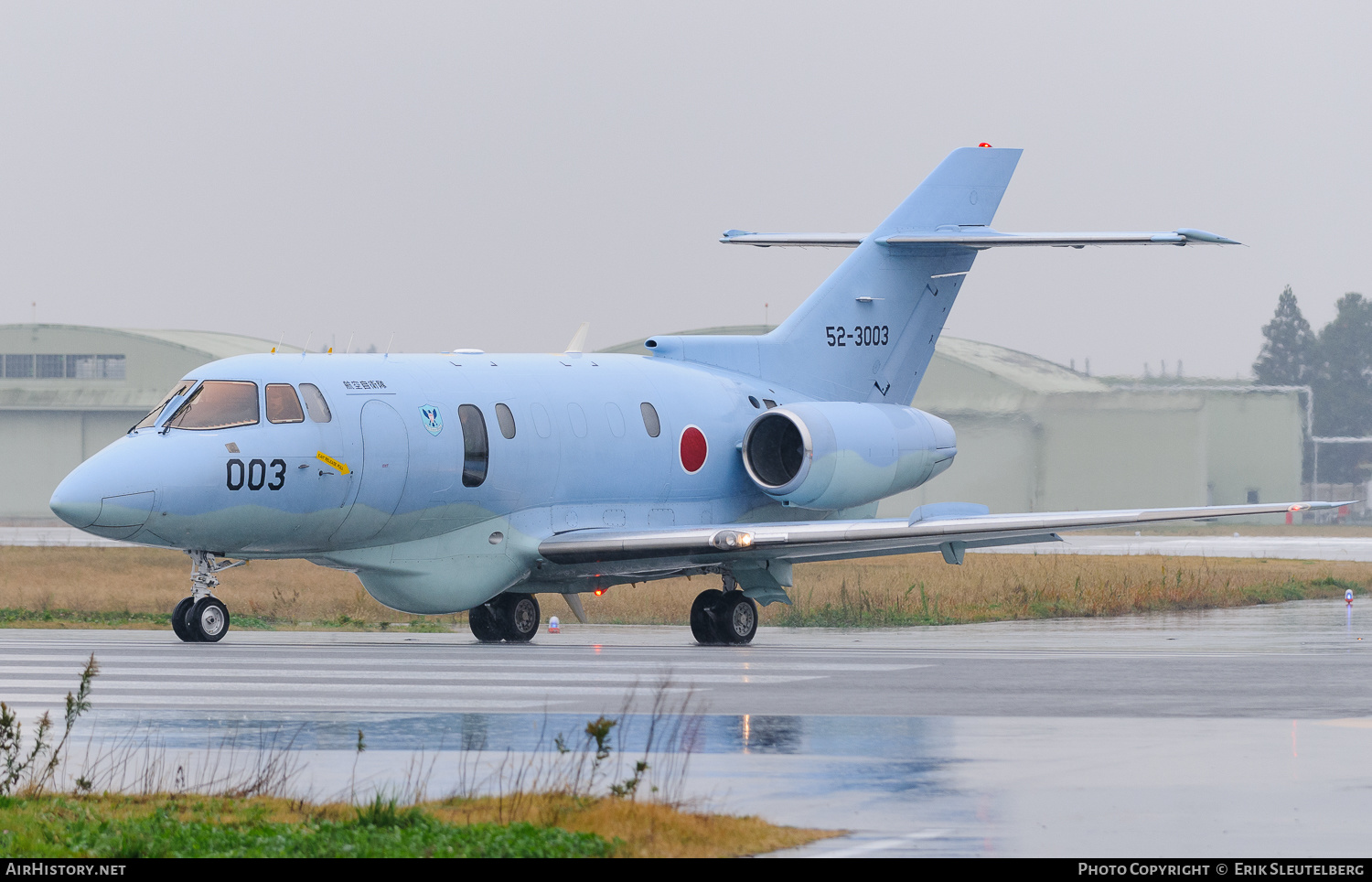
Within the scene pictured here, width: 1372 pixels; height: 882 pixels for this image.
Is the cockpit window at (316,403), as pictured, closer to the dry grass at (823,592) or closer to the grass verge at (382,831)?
the dry grass at (823,592)

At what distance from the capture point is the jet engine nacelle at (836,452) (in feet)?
80.9

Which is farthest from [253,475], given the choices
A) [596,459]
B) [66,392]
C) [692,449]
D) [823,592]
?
[66,392]

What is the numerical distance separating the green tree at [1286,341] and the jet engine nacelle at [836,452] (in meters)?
93.8

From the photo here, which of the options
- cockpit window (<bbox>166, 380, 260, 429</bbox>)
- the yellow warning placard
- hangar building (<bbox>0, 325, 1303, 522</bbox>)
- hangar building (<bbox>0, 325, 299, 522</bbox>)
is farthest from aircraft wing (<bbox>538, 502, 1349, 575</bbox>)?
hangar building (<bbox>0, 325, 299, 522</bbox>)

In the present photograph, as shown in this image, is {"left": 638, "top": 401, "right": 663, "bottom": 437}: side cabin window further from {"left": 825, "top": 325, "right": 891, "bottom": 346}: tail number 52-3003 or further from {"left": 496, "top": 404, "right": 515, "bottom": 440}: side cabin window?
{"left": 825, "top": 325, "right": 891, "bottom": 346}: tail number 52-3003

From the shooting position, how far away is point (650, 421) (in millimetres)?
24438

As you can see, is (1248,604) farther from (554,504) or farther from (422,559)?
(422,559)

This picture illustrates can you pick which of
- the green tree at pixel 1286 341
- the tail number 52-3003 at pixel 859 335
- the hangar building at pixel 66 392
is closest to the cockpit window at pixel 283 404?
the tail number 52-3003 at pixel 859 335

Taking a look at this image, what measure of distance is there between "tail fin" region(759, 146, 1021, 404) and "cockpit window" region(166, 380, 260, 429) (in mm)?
Result: 8755

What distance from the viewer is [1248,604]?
29844 mm

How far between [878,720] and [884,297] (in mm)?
15587

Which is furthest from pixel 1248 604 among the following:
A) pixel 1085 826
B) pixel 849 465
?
pixel 1085 826

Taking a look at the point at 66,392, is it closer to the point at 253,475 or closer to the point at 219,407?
the point at 219,407

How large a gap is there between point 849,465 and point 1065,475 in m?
36.5
